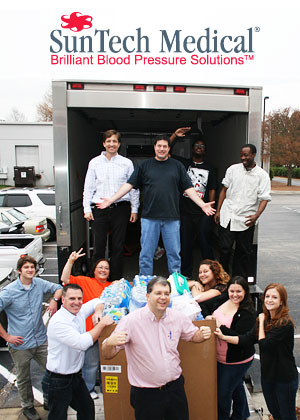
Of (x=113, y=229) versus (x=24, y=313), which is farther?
(x=113, y=229)

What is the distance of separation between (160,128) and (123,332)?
5.30m

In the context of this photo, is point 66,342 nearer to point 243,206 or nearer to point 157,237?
point 157,237

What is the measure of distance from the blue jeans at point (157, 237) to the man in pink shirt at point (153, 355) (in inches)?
58.2

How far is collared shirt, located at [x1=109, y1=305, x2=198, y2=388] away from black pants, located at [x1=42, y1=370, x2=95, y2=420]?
0.56 m

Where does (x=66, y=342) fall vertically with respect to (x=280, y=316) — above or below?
below

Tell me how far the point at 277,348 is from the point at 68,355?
1.49m

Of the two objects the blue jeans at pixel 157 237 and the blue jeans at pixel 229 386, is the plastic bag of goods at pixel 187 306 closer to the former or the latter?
the blue jeans at pixel 229 386

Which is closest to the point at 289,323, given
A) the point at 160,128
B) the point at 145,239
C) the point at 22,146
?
the point at 145,239

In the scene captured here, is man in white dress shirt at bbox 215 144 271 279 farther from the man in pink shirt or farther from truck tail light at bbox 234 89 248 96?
the man in pink shirt

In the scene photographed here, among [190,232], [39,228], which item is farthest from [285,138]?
[190,232]

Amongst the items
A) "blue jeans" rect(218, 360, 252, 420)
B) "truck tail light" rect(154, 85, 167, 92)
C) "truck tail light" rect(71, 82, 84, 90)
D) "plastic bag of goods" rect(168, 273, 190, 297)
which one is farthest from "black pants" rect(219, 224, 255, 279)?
"truck tail light" rect(71, 82, 84, 90)

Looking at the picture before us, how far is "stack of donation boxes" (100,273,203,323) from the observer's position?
281 cm

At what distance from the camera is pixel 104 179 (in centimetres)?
404

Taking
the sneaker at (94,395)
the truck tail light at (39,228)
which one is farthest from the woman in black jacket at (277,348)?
the truck tail light at (39,228)
